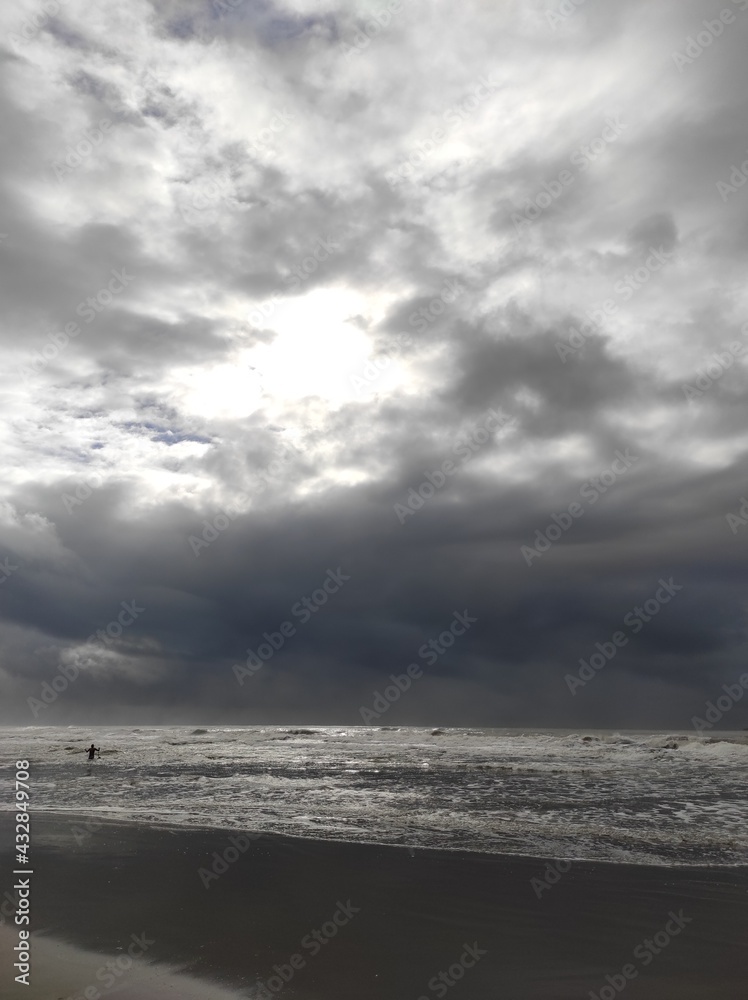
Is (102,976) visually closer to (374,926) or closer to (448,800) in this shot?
(374,926)

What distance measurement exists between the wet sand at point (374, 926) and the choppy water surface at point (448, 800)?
261 centimetres

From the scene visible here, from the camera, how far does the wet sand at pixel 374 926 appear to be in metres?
Answer: 8.59

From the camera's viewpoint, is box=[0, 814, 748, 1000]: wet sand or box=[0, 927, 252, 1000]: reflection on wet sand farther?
box=[0, 814, 748, 1000]: wet sand

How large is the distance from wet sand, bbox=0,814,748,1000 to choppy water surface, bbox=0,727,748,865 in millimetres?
2611

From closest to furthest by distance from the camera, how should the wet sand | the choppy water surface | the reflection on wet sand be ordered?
the reflection on wet sand, the wet sand, the choppy water surface

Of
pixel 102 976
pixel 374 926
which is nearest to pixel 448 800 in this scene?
pixel 374 926

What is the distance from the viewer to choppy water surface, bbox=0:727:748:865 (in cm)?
1770

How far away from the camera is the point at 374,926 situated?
10797mm

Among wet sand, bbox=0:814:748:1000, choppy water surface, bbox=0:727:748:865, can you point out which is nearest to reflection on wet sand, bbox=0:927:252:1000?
wet sand, bbox=0:814:748:1000

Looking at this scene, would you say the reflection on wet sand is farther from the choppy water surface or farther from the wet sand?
the choppy water surface

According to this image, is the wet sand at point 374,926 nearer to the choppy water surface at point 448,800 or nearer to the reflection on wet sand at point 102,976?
the reflection on wet sand at point 102,976

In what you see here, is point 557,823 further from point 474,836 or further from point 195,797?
point 195,797

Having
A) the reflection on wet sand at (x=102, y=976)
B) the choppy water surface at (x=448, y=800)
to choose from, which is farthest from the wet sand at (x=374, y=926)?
the choppy water surface at (x=448, y=800)

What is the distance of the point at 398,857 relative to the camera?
50.8ft
